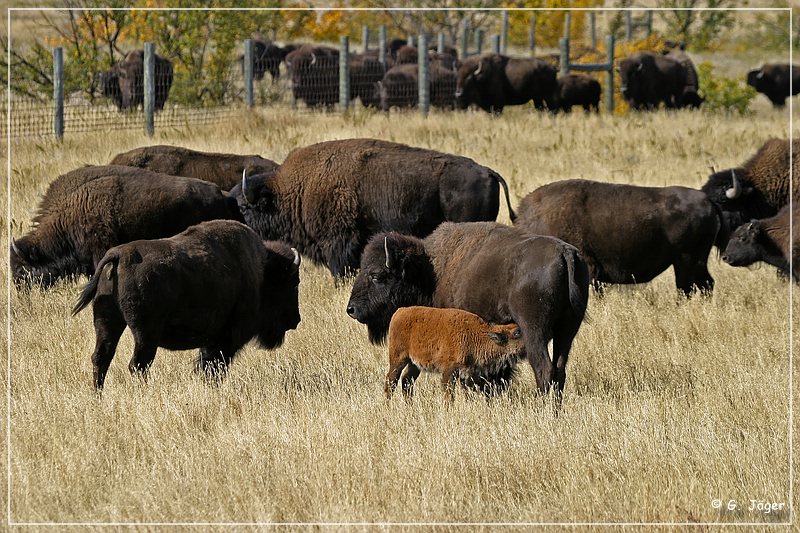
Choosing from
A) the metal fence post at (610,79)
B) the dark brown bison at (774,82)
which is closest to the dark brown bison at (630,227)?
the metal fence post at (610,79)

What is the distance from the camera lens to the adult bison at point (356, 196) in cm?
1083

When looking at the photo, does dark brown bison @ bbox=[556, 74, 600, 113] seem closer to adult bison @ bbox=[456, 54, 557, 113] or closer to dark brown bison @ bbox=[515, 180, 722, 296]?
adult bison @ bbox=[456, 54, 557, 113]

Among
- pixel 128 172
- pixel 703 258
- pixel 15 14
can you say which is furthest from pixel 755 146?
pixel 15 14

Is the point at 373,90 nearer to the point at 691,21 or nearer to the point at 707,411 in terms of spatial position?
the point at 691,21

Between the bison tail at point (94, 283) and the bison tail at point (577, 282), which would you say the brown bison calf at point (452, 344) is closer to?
the bison tail at point (577, 282)

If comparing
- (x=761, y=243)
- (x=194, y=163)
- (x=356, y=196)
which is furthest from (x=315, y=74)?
(x=761, y=243)

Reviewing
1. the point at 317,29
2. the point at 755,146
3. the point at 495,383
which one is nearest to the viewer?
the point at 495,383

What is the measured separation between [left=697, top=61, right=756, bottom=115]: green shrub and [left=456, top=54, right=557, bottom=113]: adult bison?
3.77m

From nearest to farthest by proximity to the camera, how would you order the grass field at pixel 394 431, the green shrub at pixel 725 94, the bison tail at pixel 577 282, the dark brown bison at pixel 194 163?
the grass field at pixel 394 431 → the bison tail at pixel 577 282 → the dark brown bison at pixel 194 163 → the green shrub at pixel 725 94

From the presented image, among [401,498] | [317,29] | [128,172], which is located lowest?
[401,498]

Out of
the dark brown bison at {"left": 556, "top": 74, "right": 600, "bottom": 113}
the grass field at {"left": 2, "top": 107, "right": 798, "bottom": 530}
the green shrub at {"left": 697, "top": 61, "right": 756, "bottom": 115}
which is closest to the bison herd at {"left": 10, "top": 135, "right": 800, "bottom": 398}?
the grass field at {"left": 2, "top": 107, "right": 798, "bottom": 530}

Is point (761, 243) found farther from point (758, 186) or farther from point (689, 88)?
point (689, 88)

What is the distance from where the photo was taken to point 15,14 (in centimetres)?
3831

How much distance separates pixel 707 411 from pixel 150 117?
13.1 m
